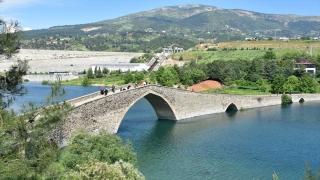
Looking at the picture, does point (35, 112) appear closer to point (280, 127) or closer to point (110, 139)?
point (110, 139)

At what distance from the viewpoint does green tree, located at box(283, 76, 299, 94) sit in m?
52.7

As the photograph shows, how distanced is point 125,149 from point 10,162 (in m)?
9.75

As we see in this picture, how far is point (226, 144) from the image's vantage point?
87.3 ft

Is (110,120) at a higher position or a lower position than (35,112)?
lower

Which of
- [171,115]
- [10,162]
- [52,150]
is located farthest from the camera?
[171,115]

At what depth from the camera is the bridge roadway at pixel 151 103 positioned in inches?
939

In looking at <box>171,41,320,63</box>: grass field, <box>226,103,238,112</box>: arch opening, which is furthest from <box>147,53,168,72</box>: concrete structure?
<box>226,103,238,112</box>: arch opening

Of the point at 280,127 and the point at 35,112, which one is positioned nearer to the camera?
the point at 35,112

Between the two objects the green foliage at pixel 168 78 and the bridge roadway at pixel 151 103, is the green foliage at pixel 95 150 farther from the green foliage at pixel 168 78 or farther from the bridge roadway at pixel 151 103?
the green foliage at pixel 168 78

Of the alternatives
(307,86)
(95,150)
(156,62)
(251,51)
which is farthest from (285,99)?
(156,62)

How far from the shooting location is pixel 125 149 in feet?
57.1

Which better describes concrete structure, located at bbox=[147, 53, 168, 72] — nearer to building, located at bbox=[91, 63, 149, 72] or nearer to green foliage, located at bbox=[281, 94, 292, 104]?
building, located at bbox=[91, 63, 149, 72]

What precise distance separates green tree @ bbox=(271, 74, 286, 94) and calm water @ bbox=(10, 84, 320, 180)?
1238cm

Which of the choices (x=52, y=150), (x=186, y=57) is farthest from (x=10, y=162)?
(x=186, y=57)
